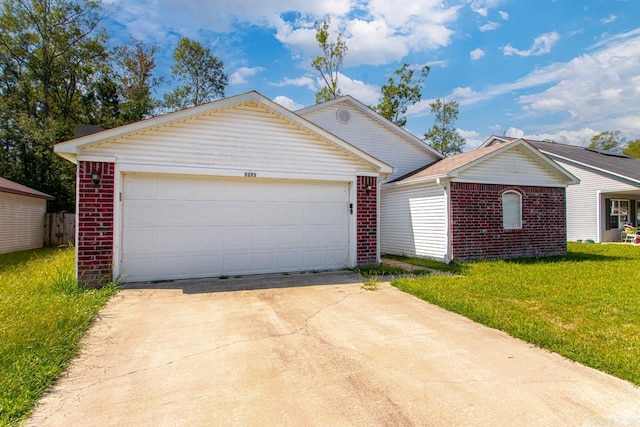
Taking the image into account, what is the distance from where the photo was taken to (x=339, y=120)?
13.9 m

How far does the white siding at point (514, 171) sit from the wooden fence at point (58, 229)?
16901 millimetres

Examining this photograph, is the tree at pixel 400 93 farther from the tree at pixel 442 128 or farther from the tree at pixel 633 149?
the tree at pixel 633 149

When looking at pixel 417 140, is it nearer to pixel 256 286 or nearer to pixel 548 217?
pixel 548 217

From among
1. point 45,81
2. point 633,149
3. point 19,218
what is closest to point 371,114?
point 19,218

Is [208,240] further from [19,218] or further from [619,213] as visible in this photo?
[619,213]

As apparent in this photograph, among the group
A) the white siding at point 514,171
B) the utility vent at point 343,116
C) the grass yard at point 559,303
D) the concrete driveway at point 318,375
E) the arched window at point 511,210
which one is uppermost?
the utility vent at point 343,116

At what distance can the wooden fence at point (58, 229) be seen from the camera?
50.9 ft

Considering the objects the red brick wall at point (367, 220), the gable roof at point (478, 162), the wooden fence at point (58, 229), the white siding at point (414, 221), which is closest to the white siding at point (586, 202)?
the gable roof at point (478, 162)

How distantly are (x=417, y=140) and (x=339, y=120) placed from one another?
3.55 metres

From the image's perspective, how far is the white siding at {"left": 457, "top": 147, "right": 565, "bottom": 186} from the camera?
34.1ft

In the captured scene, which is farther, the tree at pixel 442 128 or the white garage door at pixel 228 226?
the tree at pixel 442 128

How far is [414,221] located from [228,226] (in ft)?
21.5

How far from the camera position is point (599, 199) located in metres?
16.6

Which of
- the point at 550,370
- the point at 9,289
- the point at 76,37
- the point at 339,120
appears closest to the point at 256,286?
the point at 9,289
